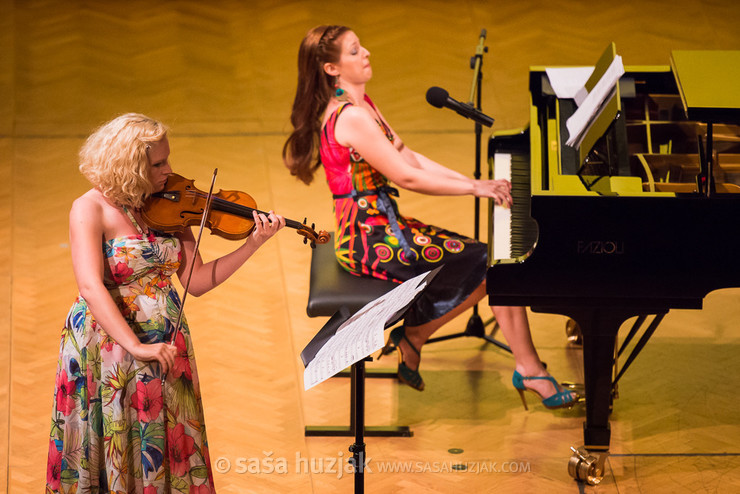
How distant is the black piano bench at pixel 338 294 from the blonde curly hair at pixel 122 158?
3.68 ft

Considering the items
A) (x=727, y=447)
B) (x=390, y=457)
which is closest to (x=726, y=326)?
(x=727, y=447)

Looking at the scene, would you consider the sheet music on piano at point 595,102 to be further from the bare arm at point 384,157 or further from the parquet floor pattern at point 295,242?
the parquet floor pattern at point 295,242

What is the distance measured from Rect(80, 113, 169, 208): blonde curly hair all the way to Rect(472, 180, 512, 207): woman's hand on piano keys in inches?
59.1

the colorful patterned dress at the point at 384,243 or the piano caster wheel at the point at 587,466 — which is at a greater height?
the colorful patterned dress at the point at 384,243

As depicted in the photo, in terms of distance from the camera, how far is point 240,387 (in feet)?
14.0

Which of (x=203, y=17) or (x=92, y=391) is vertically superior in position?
(x=203, y=17)

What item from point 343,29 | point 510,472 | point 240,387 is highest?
point 343,29

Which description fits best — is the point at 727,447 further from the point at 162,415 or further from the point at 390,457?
the point at 162,415

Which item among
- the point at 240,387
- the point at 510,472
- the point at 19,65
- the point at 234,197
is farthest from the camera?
the point at 19,65

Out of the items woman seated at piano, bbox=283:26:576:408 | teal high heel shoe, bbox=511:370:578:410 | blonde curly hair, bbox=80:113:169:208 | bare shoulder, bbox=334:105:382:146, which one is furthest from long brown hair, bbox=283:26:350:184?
blonde curly hair, bbox=80:113:169:208

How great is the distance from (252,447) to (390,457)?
1.74ft

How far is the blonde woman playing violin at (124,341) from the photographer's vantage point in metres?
2.68

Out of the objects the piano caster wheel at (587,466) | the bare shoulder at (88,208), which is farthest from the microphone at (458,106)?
the bare shoulder at (88,208)

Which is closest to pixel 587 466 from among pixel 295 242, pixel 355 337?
pixel 355 337
